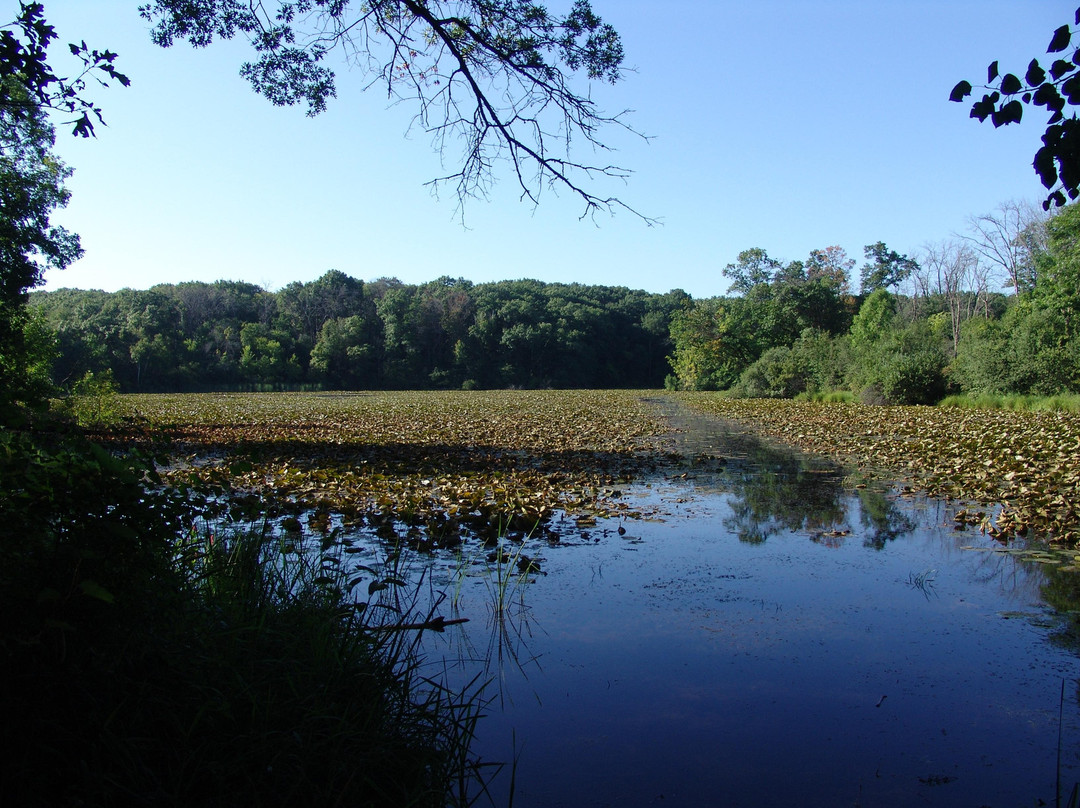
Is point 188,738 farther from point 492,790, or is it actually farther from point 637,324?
point 637,324

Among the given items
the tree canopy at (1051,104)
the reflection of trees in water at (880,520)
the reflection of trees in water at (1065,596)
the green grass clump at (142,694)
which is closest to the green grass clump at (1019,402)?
the reflection of trees in water at (880,520)

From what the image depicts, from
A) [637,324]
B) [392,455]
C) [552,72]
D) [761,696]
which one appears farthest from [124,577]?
[637,324]

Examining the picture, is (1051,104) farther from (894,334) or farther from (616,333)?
(616,333)

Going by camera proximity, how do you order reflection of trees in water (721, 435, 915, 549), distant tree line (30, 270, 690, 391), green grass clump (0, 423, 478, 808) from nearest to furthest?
green grass clump (0, 423, 478, 808) → reflection of trees in water (721, 435, 915, 549) → distant tree line (30, 270, 690, 391)

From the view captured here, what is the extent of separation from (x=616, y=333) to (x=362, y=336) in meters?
24.6

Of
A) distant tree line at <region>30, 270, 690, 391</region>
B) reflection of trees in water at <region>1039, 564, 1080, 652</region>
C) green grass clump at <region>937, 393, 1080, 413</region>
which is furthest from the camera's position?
distant tree line at <region>30, 270, 690, 391</region>

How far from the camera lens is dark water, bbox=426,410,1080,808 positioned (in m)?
2.47

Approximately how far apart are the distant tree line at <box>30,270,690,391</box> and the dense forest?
165mm

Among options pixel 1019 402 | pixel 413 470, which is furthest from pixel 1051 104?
pixel 1019 402

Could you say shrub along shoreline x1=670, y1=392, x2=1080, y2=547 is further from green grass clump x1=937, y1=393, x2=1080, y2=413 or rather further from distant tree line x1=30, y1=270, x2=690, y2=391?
distant tree line x1=30, y1=270, x2=690, y2=391

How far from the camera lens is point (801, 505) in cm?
730

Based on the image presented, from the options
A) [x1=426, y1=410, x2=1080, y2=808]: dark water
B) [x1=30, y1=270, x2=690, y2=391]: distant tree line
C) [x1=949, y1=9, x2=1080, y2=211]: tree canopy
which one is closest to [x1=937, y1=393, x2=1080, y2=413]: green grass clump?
[x1=426, y1=410, x2=1080, y2=808]: dark water

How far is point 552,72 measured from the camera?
4973 millimetres

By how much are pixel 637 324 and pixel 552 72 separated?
65.7m
